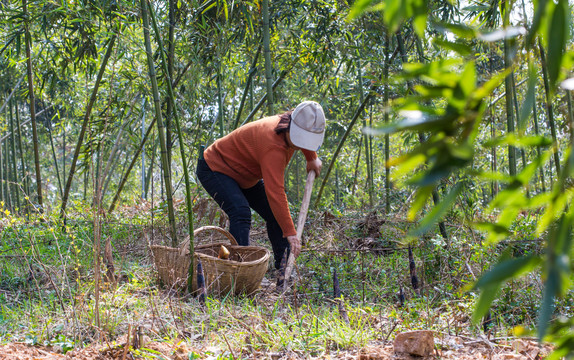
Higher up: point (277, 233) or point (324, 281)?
point (277, 233)

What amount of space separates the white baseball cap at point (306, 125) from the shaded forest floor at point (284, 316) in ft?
2.89

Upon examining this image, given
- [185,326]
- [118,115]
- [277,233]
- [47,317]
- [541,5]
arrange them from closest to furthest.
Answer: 1. [541,5]
2. [185,326]
3. [47,317]
4. [277,233]
5. [118,115]

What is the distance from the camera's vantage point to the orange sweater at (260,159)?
3205 mm

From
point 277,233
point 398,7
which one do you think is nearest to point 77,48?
point 277,233

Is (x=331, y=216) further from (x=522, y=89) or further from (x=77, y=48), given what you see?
(x=522, y=89)

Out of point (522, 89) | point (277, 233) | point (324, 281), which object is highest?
point (522, 89)

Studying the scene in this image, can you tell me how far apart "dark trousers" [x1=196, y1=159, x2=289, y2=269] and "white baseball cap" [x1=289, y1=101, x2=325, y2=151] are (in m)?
0.54

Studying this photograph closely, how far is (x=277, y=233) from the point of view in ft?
12.3

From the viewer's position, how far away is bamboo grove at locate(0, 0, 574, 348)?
0.53 m

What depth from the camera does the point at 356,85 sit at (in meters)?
6.23

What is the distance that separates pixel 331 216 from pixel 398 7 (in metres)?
4.28

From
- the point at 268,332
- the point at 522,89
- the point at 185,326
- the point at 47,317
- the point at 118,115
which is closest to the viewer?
the point at 268,332

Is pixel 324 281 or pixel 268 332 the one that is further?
pixel 324 281

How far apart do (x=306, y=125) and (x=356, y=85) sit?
309cm
